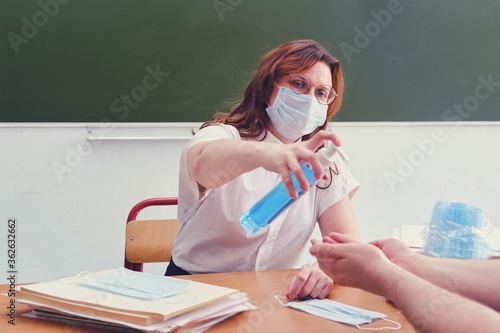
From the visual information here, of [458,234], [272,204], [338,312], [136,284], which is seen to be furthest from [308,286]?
[458,234]

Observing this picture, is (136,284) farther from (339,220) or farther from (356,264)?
(339,220)

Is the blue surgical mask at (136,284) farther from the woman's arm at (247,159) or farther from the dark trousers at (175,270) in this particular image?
the dark trousers at (175,270)

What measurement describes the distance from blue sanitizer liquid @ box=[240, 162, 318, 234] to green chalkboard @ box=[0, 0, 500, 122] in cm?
166

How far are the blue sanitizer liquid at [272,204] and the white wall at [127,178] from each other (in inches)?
65.2

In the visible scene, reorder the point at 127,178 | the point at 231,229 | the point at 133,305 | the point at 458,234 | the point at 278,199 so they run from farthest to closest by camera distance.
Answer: the point at 127,178
the point at 458,234
the point at 231,229
the point at 278,199
the point at 133,305

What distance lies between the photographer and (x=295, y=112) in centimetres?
152

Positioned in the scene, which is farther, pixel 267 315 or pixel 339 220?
pixel 339 220

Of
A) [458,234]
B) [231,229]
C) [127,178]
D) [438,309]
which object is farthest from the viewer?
[127,178]

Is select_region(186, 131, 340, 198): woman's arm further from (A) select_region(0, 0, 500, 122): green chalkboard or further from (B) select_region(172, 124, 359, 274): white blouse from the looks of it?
(A) select_region(0, 0, 500, 122): green chalkboard

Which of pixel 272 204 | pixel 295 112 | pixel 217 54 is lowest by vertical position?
pixel 272 204

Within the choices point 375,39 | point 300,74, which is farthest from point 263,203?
point 375,39

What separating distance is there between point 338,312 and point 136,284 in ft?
1.34

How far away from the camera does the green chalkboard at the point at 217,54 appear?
→ 7.91ft

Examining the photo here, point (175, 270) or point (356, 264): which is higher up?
point (356, 264)
